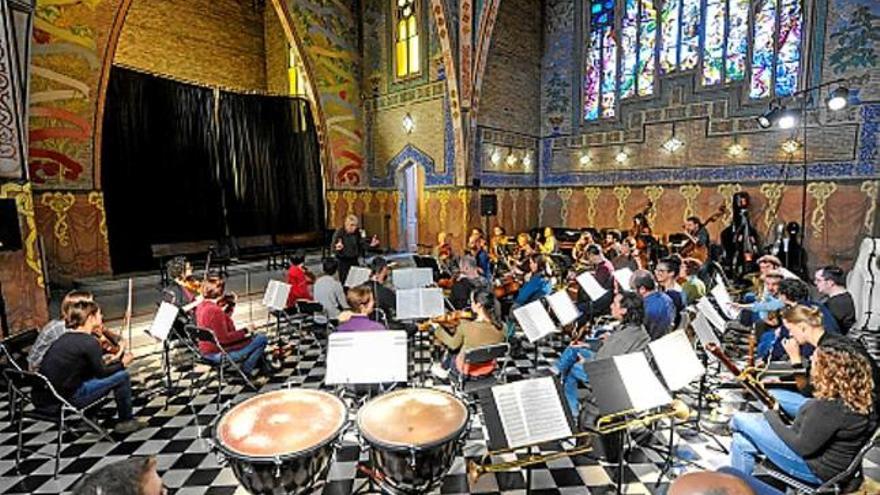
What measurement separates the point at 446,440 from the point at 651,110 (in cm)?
1267

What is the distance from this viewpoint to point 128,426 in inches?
167

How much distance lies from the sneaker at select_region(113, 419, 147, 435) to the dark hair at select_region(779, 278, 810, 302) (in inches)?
255

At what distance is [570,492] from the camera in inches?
130

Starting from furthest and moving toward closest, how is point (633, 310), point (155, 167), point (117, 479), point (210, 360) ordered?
point (155, 167), point (210, 360), point (633, 310), point (117, 479)

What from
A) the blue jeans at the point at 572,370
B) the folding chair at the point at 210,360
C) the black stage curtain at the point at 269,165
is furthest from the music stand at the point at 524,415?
the black stage curtain at the point at 269,165

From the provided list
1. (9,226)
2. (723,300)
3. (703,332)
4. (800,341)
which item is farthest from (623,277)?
(9,226)

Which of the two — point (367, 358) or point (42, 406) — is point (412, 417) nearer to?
point (367, 358)

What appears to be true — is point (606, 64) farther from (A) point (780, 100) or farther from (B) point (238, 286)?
(B) point (238, 286)

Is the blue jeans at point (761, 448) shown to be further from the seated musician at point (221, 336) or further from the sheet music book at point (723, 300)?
the seated musician at point (221, 336)

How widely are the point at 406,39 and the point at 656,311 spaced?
40.8 ft

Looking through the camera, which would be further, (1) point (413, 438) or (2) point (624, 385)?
(2) point (624, 385)

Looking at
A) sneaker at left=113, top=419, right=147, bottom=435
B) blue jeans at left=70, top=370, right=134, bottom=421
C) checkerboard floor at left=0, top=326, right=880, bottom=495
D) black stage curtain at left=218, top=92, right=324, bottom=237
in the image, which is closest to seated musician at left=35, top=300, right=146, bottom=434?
blue jeans at left=70, top=370, right=134, bottom=421

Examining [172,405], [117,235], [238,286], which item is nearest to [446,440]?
[172,405]

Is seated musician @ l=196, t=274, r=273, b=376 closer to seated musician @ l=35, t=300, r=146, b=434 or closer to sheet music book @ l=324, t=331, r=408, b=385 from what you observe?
seated musician @ l=35, t=300, r=146, b=434
